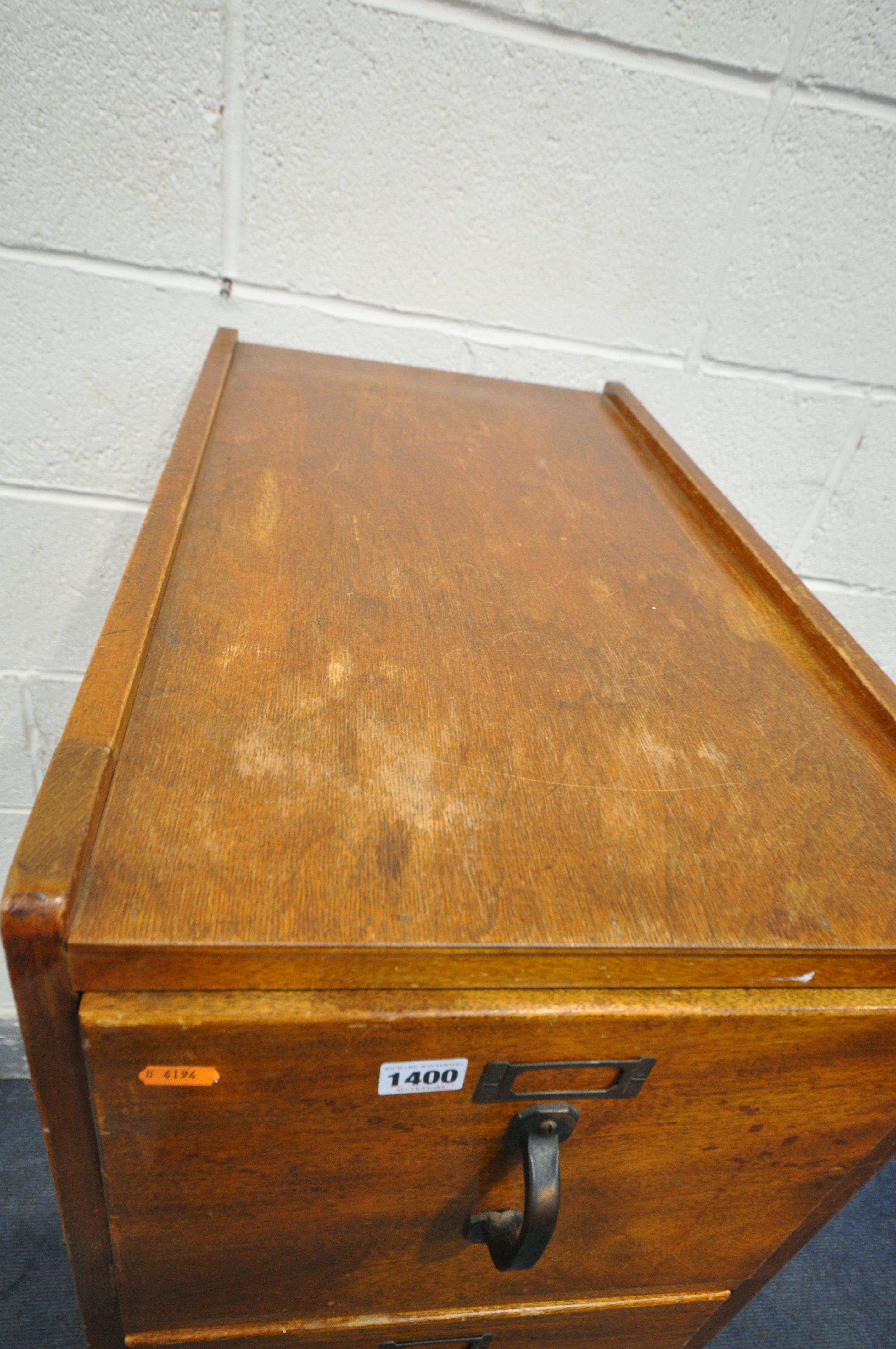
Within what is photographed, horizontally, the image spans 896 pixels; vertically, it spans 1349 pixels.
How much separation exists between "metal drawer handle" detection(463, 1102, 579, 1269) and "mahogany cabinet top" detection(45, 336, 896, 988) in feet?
0.30

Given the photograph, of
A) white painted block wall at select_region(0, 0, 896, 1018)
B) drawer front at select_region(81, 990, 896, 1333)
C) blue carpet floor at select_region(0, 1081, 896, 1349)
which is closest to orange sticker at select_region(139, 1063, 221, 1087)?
drawer front at select_region(81, 990, 896, 1333)

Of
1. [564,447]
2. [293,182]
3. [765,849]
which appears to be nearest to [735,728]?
[765,849]

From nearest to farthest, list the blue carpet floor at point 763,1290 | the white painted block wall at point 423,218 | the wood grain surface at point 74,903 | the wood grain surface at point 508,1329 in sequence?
the wood grain surface at point 74,903, the wood grain surface at point 508,1329, the white painted block wall at point 423,218, the blue carpet floor at point 763,1290

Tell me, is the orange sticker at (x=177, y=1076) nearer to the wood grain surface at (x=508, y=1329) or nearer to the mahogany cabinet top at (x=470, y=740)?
the mahogany cabinet top at (x=470, y=740)

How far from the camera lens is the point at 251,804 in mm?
328

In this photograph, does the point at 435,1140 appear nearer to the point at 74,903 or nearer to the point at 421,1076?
the point at 421,1076

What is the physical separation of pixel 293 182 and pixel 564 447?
37cm

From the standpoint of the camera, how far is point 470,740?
0.38 m

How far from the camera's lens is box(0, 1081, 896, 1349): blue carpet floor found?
91cm

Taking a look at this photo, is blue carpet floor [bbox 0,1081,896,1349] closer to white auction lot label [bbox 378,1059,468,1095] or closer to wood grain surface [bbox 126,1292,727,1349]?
wood grain surface [bbox 126,1292,727,1349]

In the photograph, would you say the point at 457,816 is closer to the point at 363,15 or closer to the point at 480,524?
the point at 480,524

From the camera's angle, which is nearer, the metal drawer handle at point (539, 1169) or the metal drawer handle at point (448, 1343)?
the metal drawer handle at point (539, 1169)

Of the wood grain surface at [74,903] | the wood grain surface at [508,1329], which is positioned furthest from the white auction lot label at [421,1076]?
the wood grain surface at [508,1329]

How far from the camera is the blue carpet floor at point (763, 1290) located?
91 centimetres
